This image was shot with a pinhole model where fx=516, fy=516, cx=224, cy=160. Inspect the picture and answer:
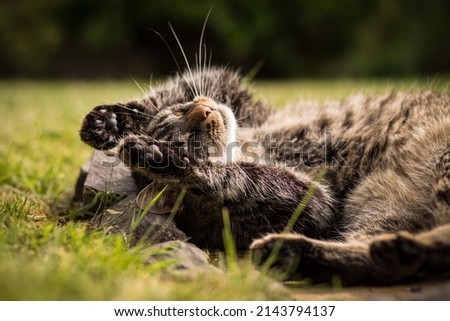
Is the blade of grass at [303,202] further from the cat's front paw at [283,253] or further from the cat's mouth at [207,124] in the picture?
the cat's mouth at [207,124]

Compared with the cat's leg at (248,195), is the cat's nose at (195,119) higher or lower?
higher

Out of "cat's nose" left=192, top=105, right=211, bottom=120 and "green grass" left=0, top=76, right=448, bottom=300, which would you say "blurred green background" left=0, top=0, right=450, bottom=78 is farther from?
"green grass" left=0, top=76, right=448, bottom=300

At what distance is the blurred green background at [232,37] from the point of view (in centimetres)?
1338

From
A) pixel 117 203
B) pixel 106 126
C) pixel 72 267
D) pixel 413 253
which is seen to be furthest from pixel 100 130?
pixel 413 253

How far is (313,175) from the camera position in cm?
271

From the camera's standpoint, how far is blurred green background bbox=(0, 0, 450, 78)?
13383mm

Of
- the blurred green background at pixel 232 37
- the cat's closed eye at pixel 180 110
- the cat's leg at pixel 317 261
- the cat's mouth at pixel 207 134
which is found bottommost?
the cat's leg at pixel 317 261

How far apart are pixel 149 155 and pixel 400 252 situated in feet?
3.68

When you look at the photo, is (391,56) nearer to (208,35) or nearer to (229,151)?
(208,35)

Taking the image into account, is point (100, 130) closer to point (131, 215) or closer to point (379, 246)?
point (131, 215)

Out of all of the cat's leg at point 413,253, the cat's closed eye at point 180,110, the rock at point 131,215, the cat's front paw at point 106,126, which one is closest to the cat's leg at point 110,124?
the cat's front paw at point 106,126

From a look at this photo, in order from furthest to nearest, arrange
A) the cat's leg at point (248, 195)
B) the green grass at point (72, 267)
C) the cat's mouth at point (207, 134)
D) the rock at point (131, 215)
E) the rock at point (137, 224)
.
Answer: the cat's mouth at point (207, 134), the cat's leg at point (248, 195), the rock at point (137, 224), the rock at point (131, 215), the green grass at point (72, 267)

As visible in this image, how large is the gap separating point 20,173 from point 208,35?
1231 cm
